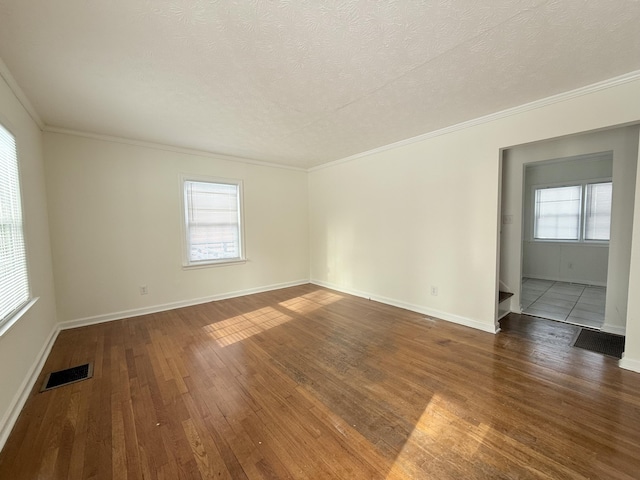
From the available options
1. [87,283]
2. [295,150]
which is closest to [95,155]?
[87,283]

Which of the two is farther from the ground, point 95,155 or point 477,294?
point 95,155

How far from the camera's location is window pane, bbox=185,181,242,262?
14.3ft

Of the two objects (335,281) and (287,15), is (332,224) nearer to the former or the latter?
(335,281)

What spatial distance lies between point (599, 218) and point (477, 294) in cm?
440

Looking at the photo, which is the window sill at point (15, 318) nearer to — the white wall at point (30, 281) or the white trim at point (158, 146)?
the white wall at point (30, 281)

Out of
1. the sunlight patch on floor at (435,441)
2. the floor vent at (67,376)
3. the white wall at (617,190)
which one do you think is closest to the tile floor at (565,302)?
the white wall at (617,190)

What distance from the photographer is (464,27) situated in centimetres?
163

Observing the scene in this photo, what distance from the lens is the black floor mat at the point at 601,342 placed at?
2615 mm

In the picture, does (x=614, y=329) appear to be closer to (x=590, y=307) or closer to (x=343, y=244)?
(x=590, y=307)

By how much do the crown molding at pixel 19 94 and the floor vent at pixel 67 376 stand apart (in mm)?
2562

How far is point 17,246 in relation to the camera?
7.20ft

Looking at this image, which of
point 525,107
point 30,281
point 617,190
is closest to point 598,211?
point 617,190

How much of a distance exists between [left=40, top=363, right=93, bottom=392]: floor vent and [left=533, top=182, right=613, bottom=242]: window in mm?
8338

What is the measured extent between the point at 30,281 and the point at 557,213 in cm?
880
